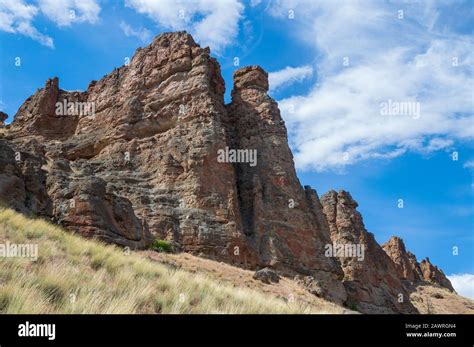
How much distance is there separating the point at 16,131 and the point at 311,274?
33067mm

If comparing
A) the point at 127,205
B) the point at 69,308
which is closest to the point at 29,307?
the point at 69,308

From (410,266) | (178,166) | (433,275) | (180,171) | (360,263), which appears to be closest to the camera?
(180,171)

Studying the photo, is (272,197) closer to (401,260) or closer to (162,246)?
(162,246)

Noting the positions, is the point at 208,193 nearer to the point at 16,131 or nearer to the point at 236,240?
the point at 236,240

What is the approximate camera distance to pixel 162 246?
94.2 feet

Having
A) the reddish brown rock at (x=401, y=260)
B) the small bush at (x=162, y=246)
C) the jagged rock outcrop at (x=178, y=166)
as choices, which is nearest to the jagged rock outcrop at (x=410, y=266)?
the reddish brown rock at (x=401, y=260)

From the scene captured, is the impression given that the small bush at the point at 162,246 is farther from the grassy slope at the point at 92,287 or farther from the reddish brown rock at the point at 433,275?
the reddish brown rock at the point at 433,275

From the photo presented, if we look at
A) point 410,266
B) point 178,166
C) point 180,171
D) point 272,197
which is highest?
point 178,166

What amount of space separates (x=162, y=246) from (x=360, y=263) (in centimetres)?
2515

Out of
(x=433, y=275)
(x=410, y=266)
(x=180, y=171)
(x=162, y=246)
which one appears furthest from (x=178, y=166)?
(x=433, y=275)

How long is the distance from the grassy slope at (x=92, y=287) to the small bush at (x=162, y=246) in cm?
1619

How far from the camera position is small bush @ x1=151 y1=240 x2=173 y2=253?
28281 mm

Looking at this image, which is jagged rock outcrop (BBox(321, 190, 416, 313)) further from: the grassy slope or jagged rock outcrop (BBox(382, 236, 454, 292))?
the grassy slope

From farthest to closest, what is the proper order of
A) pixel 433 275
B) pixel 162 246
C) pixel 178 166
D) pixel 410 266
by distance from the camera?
1. pixel 433 275
2. pixel 410 266
3. pixel 178 166
4. pixel 162 246
